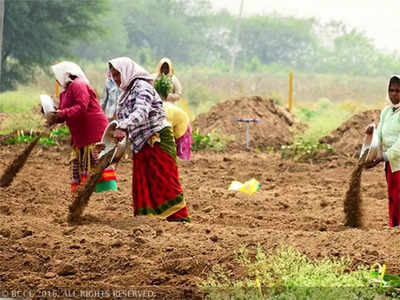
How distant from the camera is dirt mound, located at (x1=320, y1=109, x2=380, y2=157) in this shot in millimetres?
15258

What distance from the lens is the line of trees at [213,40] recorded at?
3900 cm

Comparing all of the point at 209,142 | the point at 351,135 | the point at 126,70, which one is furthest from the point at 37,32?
the point at 126,70

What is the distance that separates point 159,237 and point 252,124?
42.2 ft

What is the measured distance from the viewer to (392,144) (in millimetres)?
7617

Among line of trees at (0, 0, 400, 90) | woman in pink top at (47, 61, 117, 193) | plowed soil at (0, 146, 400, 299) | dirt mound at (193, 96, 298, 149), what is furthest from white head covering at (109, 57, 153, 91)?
line of trees at (0, 0, 400, 90)

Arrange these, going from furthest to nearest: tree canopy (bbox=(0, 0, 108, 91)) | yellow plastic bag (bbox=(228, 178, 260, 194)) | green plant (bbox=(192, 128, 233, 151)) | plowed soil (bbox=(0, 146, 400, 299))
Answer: tree canopy (bbox=(0, 0, 108, 91)) < green plant (bbox=(192, 128, 233, 151)) < yellow plastic bag (bbox=(228, 178, 260, 194)) < plowed soil (bbox=(0, 146, 400, 299))

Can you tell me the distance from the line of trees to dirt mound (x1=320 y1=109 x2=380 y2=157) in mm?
16530

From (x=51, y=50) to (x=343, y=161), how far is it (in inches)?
724

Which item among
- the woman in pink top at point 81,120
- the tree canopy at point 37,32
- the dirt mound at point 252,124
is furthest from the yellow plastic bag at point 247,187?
the tree canopy at point 37,32

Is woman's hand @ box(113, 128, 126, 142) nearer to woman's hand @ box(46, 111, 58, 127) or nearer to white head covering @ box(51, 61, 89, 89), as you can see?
woman's hand @ box(46, 111, 58, 127)

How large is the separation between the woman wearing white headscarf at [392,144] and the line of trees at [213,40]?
24565 mm

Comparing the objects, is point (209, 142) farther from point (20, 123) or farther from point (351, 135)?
point (20, 123)

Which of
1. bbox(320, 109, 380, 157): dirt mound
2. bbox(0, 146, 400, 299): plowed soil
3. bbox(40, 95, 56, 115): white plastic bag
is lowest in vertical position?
bbox(320, 109, 380, 157): dirt mound

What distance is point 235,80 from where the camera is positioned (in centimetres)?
3659
